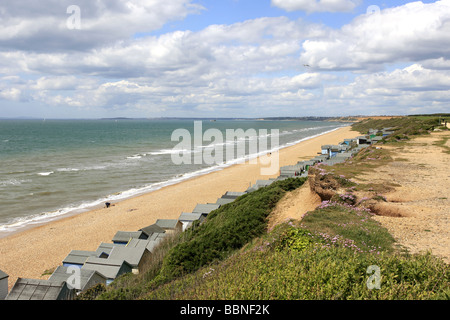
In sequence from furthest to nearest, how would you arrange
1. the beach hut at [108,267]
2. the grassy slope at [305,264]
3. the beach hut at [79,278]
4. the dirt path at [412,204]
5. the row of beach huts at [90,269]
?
1. the beach hut at [108,267]
2. the beach hut at [79,278]
3. the row of beach huts at [90,269]
4. the dirt path at [412,204]
5. the grassy slope at [305,264]

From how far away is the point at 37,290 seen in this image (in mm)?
12094

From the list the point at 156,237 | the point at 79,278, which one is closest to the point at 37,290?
the point at 79,278

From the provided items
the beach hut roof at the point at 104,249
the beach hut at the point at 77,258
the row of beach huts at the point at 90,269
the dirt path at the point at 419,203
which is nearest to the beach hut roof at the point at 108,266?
the row of beach huts at the point at 90,269

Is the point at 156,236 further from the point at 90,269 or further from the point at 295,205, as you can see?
the point at 295,205

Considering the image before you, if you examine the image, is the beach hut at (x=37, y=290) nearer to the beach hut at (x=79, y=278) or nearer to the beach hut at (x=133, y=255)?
the beach hut at (x=79, y=278)

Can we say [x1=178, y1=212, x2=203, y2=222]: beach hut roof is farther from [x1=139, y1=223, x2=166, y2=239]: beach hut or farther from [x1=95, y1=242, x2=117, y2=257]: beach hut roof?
[x1=95, y1=242, x2=117, y2=257]: beach hut roof

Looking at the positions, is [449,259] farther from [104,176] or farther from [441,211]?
[104,176]

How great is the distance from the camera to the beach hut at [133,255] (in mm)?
15539

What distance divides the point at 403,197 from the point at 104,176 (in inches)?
1507

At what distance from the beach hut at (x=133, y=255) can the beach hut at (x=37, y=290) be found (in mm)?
3363

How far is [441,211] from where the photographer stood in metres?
11.9

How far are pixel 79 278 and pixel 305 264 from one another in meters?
11.0

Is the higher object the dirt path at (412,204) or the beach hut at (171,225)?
the dirt path at (412,204)
